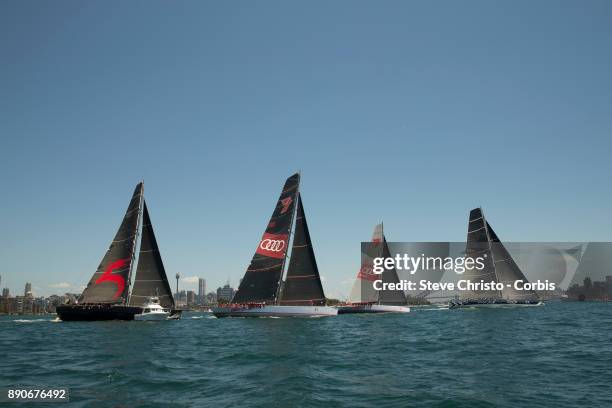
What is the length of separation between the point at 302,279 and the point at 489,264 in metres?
51.4

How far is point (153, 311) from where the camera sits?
190ft

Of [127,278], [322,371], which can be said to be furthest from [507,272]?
[322,371]

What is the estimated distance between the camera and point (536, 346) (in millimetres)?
27734

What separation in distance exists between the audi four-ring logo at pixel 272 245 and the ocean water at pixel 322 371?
2810cm

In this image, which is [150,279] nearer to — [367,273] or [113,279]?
[113,279]

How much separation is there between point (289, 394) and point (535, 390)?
8560 mm

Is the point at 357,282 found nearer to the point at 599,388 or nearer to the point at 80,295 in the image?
the point at 80,295

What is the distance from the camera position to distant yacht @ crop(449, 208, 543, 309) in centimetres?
9356

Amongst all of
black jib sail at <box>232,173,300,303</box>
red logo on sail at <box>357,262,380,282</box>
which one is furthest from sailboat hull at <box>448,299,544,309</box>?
black jib sail at <box>232,173,300,303</box>

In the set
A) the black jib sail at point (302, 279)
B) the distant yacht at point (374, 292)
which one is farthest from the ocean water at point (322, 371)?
the distant yacht at point (374, 292)

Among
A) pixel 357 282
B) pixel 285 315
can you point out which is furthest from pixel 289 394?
pixel 357 282

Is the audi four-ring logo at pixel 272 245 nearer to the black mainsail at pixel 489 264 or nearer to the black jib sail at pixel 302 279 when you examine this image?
the black jib sail at pixel 302 279

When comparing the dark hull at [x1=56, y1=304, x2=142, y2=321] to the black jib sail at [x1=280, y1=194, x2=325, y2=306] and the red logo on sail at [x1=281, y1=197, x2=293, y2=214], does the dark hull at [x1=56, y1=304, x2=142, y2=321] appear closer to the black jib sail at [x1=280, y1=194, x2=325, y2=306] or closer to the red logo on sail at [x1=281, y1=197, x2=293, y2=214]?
the black jib sail at [x1=280, y1=194, x2=325, y2=306]

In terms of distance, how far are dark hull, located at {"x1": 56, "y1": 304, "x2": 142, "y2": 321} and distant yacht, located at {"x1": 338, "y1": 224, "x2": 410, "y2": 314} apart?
37.5 meters
